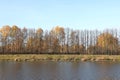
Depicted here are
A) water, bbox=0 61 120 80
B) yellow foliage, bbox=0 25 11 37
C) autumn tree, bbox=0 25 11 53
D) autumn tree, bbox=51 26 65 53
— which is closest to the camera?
water, bbox=0 61 120 80

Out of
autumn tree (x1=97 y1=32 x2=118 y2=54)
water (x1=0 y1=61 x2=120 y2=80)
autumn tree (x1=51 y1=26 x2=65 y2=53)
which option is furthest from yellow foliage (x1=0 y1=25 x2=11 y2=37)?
water (x1=0 y1=61 x2=120 y2=80)

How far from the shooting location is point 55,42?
98062 millimetres

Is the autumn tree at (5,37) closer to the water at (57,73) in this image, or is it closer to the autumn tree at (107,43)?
the autumn tree at (107,43)

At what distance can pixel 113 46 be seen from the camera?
96.2 m

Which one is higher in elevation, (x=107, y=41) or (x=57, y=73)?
(x=107, y=41)

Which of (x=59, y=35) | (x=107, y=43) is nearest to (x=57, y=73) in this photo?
(x=107, y=43)

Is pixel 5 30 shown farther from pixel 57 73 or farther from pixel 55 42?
pixel 57 73

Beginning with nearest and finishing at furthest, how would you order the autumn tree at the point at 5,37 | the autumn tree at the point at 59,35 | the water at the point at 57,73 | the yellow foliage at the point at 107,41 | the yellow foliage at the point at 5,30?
the water at the point at 57,73, the autumn tree at the point at 5,37, the yellow foliage at the point at 5,30, the yellow foliage at the point at 107,41, the autumn tree at the point at 59,35

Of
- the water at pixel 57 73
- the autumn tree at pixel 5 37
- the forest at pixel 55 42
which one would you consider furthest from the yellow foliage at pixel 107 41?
the water at pixel 57 73

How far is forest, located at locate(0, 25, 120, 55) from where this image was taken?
94875mm

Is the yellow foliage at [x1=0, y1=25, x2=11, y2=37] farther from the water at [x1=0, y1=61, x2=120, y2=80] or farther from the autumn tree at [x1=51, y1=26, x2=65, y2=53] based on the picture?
the water at [x1=0, y1=61, x2=120, y2=80]

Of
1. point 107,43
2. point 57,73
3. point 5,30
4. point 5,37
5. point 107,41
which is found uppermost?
point 5,30

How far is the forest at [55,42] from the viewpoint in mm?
94875

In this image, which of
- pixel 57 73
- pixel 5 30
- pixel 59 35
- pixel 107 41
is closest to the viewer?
pixel 57 73
